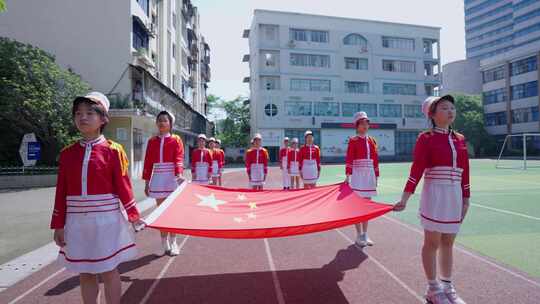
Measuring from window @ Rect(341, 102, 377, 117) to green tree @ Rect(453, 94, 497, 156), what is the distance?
41.7 ft

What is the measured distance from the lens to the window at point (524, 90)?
166 ft

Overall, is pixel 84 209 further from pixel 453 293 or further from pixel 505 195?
pixel 505 195

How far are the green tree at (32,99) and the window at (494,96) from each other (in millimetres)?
59675

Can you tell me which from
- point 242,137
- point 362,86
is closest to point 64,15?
point 242,137

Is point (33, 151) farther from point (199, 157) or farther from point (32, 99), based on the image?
point (199, 157)

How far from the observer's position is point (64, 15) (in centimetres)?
2377

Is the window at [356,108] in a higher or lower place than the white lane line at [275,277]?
higher

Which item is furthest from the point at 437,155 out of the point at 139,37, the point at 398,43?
the point at 398,43

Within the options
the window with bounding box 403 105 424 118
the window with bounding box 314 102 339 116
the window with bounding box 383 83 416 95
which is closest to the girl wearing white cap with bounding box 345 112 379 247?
the window with bounding box 314 102 339 116

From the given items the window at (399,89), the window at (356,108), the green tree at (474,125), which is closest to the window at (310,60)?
the window at (356,108)

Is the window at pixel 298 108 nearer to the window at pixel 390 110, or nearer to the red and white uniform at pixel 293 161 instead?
the window at pixel 390 110

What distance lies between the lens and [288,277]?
4.76 meters

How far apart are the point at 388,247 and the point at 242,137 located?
53.3 m

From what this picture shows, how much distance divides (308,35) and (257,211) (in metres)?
51.5
